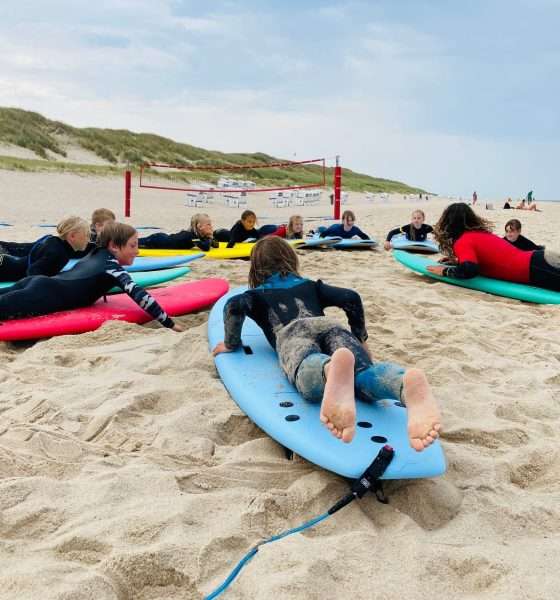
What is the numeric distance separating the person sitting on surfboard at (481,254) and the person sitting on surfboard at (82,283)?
282 centimetres

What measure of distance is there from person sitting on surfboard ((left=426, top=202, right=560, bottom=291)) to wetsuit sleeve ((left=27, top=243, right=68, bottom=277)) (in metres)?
3.23

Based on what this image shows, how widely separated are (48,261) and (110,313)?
0.79m

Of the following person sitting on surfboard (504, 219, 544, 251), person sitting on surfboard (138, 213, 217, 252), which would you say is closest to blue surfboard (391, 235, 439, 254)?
person sitting on surfboard (504, 219, 544, 251)

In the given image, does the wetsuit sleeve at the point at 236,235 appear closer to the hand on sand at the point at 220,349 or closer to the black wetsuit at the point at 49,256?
the black wetsuit at the point at 49,256

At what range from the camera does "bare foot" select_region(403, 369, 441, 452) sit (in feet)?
6.29

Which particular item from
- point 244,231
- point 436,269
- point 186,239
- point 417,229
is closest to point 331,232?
point 417,229

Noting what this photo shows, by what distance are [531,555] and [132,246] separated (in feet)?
10.4

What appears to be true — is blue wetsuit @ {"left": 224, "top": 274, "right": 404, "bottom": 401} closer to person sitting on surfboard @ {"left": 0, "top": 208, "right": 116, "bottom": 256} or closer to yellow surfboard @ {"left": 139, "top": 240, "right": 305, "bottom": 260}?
person sitting on surfboard @ {"left": 0, "top": 208, "right": 116, "bottom": 256}

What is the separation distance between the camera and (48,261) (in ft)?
14.7

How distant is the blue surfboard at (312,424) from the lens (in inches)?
80.3

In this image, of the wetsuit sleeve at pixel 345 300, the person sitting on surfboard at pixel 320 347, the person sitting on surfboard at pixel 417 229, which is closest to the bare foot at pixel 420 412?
the person sitting on surfboard at pixel 320 347

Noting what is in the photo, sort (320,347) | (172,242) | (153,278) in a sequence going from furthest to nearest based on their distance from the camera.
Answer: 1. (172,242)
2. (153,278)
3. (320,347)

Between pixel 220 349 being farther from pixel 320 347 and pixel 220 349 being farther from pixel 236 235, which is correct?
pixel 236 235

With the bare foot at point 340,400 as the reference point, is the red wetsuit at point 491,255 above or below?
above
